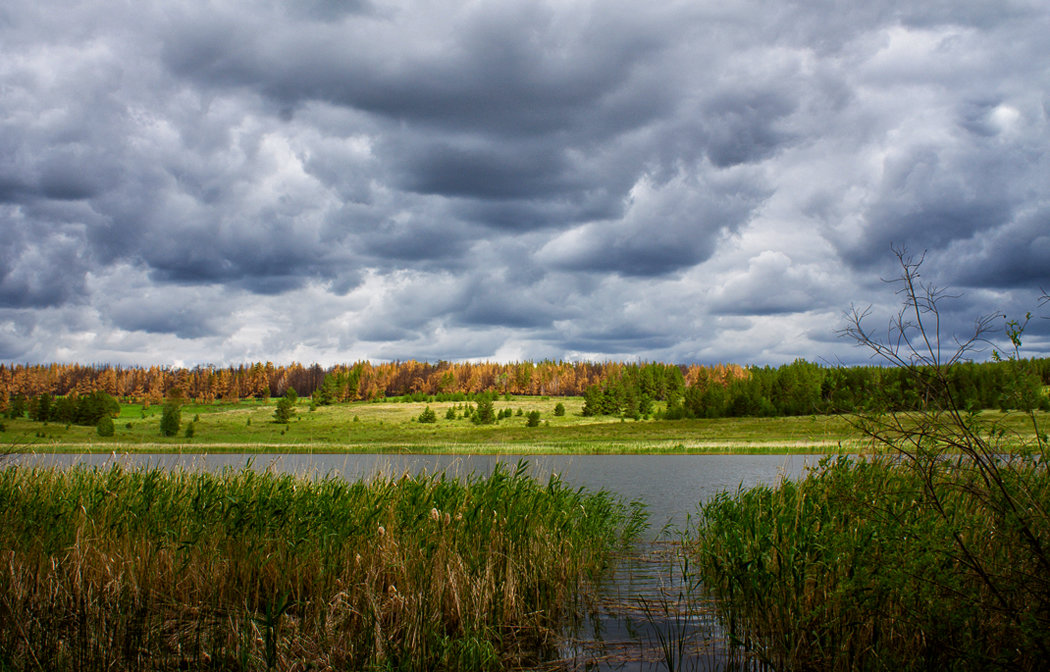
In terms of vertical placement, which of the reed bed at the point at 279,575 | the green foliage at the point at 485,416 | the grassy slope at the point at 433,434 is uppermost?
the reed bed at the point at 279,575

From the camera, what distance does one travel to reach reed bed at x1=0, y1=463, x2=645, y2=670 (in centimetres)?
690

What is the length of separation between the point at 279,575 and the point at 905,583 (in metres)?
7.51

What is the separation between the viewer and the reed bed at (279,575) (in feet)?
22.6

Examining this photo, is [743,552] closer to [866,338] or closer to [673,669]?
[673,669]

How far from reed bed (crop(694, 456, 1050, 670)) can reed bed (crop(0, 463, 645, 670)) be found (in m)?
3.00

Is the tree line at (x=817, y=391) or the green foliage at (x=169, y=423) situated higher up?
the tree line at (x=817, y=391)

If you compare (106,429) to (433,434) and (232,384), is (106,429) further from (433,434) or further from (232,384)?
(232,384)

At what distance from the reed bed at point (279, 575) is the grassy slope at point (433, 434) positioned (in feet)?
173

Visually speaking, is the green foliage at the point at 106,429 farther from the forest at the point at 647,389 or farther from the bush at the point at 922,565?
the bush at the point at 922,565

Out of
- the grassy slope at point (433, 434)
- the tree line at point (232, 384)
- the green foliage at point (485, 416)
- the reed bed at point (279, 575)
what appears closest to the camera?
the reed bed at point (279, 575)

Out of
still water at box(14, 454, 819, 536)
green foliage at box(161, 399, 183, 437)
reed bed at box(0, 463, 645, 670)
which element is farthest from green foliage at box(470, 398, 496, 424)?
reed bed at box(0, 463, 645, 670)

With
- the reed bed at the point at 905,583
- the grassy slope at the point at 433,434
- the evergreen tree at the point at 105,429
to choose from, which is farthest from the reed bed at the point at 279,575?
the evergreen tree at the point at 105,429

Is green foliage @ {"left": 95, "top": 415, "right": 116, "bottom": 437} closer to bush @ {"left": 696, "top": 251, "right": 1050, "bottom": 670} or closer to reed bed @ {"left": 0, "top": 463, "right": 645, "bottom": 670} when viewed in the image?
reed bed @ {"left": 0, "top": 463, "right": 645, "bottom": 670}

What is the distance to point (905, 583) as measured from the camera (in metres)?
5.94
